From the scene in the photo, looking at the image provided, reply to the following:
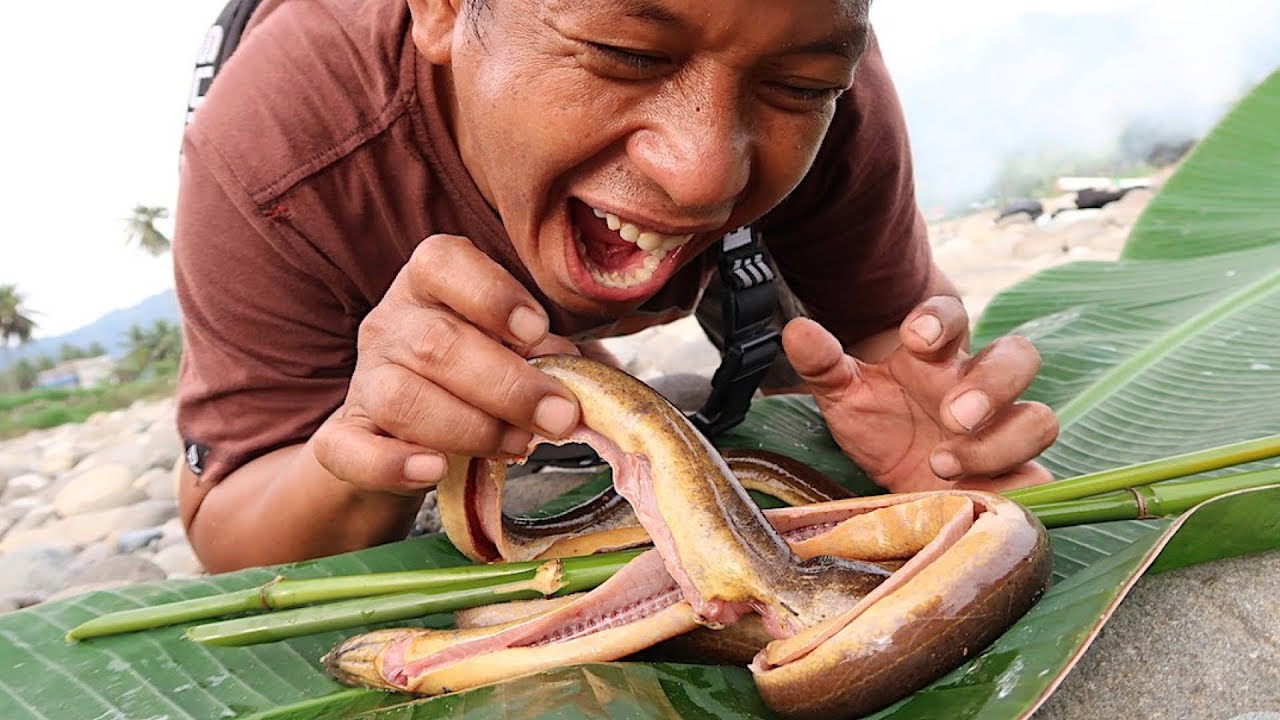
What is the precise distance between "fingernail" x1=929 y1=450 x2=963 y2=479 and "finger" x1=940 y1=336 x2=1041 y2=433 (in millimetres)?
81

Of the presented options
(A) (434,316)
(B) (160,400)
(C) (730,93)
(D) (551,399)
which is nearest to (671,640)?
(D) (551,399)

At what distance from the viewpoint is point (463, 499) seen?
59.7 inches

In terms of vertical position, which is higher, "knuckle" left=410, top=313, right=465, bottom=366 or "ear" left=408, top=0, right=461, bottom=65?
"ear" left=408, top=0, right=461, bottom=65

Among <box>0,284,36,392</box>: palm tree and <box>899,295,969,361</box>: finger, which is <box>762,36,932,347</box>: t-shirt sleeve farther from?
<box>0,284,36,392</box>: palm tree

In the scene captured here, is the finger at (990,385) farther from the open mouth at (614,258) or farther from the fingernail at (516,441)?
the fingernail at (516,441)

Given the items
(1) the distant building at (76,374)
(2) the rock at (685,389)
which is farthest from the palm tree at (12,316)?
(2) the rock at (685,389)

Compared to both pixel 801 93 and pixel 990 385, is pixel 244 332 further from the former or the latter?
pixel 990 385

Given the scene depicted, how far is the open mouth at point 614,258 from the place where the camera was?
1599 mm

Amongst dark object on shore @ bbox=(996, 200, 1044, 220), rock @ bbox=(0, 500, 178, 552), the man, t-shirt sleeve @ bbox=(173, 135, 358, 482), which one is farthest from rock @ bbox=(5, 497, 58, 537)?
dark object on shore @ bbox=(996, 200, 1044, 220)

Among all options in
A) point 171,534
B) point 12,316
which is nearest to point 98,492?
point 171,534

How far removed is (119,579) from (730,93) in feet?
8.85

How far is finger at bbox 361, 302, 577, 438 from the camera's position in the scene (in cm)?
136

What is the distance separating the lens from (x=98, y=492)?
473cm

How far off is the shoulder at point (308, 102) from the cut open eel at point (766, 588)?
78 cm
